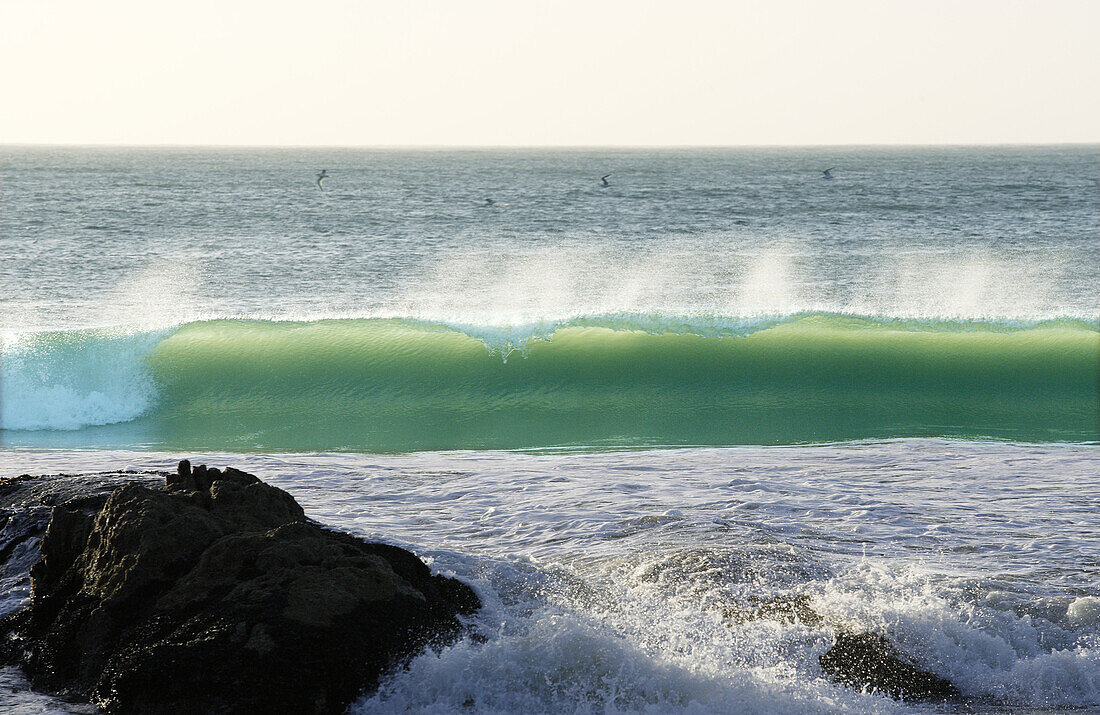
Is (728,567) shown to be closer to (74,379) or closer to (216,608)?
(216,608)

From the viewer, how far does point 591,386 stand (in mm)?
11789

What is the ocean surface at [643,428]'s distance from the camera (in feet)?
12.7

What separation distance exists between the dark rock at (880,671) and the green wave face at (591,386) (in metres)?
5.47

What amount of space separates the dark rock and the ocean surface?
0.27 ft

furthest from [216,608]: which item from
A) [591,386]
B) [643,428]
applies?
[591,386]

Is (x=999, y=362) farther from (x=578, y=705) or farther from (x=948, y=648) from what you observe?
(x=578, y=705)

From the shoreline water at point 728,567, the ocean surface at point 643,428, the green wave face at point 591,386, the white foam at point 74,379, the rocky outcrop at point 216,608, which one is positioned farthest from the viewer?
the white foam at point 74,379

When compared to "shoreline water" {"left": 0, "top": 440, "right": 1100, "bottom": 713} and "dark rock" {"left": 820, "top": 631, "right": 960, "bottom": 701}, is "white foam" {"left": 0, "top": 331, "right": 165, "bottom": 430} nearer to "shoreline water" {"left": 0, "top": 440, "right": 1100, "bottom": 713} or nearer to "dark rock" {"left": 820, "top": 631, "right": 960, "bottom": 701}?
"shoreline water" {"left": 0, "top": 440, "right": 1100, "bottom": 713}

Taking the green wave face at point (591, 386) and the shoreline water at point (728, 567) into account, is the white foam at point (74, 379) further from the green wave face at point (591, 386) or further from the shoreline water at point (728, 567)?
the shoreline water at point (728, 567)

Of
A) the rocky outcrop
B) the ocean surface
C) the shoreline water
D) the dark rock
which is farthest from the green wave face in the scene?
the dark rock

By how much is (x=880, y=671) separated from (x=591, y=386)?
8145mm

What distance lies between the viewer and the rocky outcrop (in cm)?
342

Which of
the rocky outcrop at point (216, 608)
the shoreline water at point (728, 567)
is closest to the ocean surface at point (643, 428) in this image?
the shoreline water at point (728, 567)

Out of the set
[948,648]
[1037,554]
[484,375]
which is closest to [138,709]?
[948,648]
